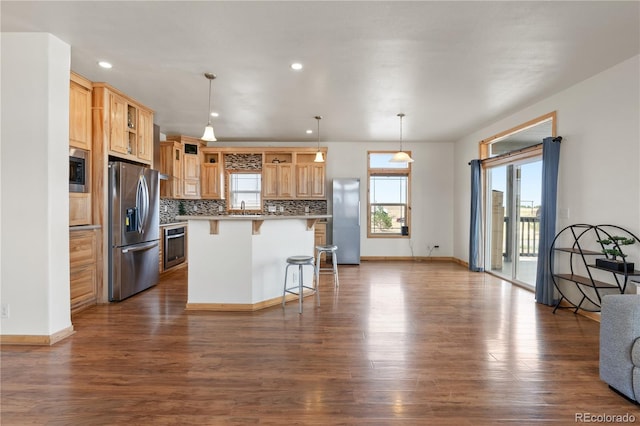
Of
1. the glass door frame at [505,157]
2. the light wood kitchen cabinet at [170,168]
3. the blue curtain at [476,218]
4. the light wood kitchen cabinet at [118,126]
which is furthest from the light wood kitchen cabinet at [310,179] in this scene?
the light wood kitchen cabinet at [118,126]

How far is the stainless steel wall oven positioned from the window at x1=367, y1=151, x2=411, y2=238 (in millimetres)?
4051

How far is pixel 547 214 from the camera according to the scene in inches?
161

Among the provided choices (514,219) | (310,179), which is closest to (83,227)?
(310,179)

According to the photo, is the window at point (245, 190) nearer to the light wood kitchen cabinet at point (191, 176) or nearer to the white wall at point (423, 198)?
the light wood kitchen cabinet at point (191, 176)

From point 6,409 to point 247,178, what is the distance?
6.02m

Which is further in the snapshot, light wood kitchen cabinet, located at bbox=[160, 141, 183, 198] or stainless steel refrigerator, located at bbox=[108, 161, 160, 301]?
light wood kitchen cabinet, located at bbox=[160, 141, 183, 198]

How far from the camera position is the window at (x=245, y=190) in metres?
7.60

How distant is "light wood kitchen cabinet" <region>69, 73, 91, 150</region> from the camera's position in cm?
366

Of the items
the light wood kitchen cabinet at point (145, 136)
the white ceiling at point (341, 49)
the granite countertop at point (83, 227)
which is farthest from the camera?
the light wood kitchen cabinet at point (145, 136)

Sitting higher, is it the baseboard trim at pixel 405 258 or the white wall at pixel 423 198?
the white wall at pixel 423 198

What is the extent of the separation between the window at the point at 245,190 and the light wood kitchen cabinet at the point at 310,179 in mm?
1046

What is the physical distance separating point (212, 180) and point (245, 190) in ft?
2.53

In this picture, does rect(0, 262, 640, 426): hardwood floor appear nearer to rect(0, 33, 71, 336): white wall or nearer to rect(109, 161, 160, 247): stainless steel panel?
rect(0, 33, 71, 336): white wall

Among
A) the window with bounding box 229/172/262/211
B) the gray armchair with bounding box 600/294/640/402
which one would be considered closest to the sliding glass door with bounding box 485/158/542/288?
the gray armchair with bounding box 600/294/640/402
